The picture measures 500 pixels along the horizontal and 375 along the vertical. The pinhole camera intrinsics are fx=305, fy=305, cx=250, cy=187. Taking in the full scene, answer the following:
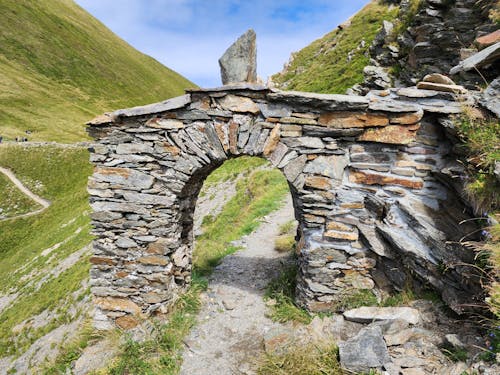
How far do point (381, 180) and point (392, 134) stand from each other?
0.85 meters

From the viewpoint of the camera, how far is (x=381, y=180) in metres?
5.66

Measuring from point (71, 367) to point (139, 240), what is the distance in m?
2.90

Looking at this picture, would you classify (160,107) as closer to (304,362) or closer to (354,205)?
(354,205)

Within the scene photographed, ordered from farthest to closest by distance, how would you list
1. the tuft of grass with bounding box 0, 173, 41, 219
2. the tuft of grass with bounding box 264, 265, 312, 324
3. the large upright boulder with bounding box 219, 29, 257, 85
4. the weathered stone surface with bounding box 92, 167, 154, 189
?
the tuft of grass with bounding box 0, 173, 41, 219
the tuft of grass with bounding box 264, 265, 312, 324
the large upright boulder with bounding box 219, 29, 257, 85
the weathered stone surface with bounding box 92, 167, 154, 189

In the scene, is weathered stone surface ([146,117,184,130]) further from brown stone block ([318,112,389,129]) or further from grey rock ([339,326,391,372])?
grey rock ([339,326,391,372])

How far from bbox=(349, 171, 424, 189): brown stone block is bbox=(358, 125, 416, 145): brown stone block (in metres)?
0.64

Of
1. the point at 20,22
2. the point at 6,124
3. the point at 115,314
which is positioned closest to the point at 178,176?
the point at 115,314

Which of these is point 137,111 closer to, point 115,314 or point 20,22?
point 115,314

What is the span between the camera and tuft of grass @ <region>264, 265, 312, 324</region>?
20.7 feet

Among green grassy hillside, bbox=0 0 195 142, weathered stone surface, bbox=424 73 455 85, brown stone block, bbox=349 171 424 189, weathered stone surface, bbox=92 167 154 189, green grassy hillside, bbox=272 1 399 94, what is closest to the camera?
weathered stone surface, bbox=424 73 455 85

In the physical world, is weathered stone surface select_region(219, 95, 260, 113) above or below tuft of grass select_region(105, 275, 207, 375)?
above

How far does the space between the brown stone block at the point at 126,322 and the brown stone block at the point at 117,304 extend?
0.52 feet

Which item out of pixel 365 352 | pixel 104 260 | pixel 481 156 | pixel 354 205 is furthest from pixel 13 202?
pixel 481 156

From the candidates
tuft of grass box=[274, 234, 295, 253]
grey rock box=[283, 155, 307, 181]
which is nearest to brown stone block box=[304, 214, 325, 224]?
grey rock box=[283, 155, 307, 181]
